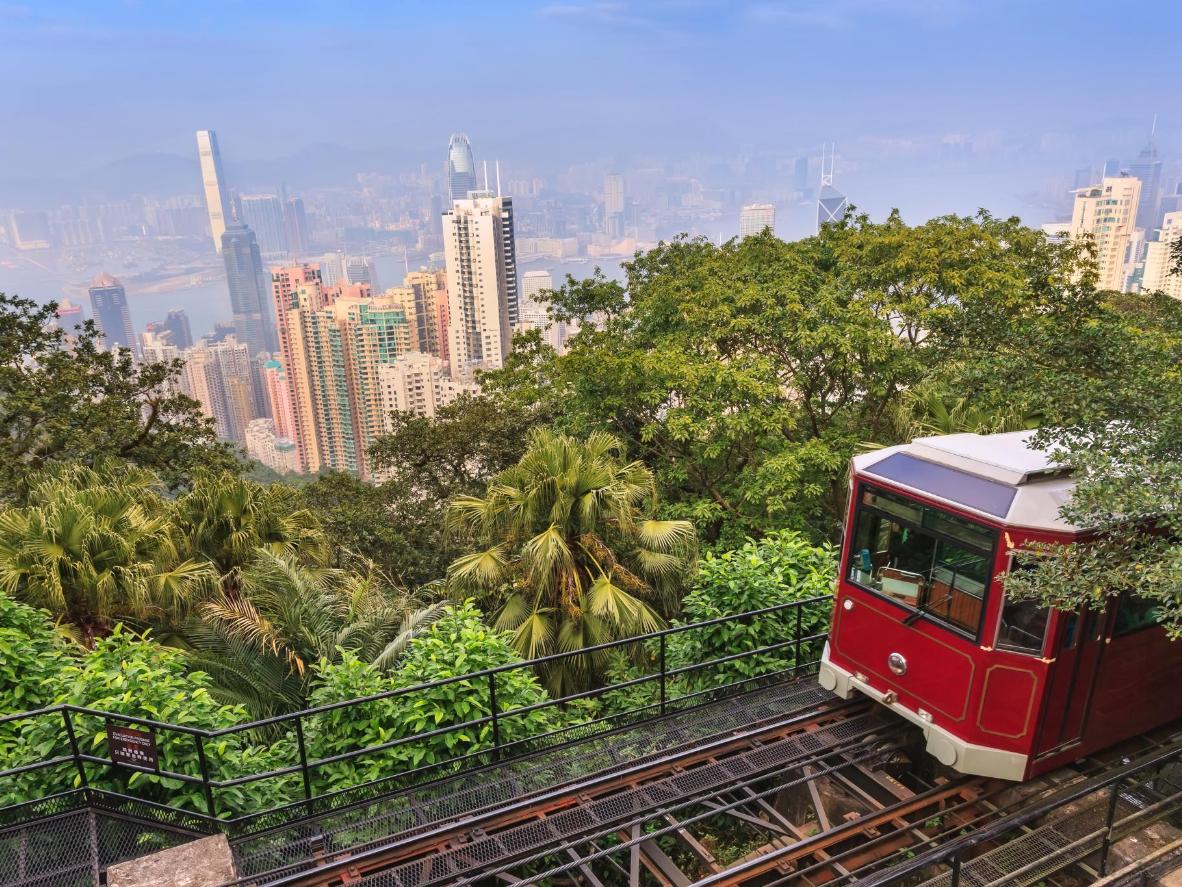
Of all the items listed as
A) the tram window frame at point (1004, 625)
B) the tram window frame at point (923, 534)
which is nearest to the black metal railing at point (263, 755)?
the tram window frame at point (923, 534)

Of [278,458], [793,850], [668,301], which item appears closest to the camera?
[793,850]

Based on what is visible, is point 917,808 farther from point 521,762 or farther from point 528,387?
point 528,387

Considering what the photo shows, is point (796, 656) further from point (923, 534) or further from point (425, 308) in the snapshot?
point (425, 308)

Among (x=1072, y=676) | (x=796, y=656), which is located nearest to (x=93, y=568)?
(x=796, y=656)

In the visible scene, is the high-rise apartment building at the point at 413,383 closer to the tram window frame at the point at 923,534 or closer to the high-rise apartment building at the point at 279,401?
the high-rise apartment building at the point at 279,401

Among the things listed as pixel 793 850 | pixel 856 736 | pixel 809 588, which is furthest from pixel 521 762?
pixel 809 588
